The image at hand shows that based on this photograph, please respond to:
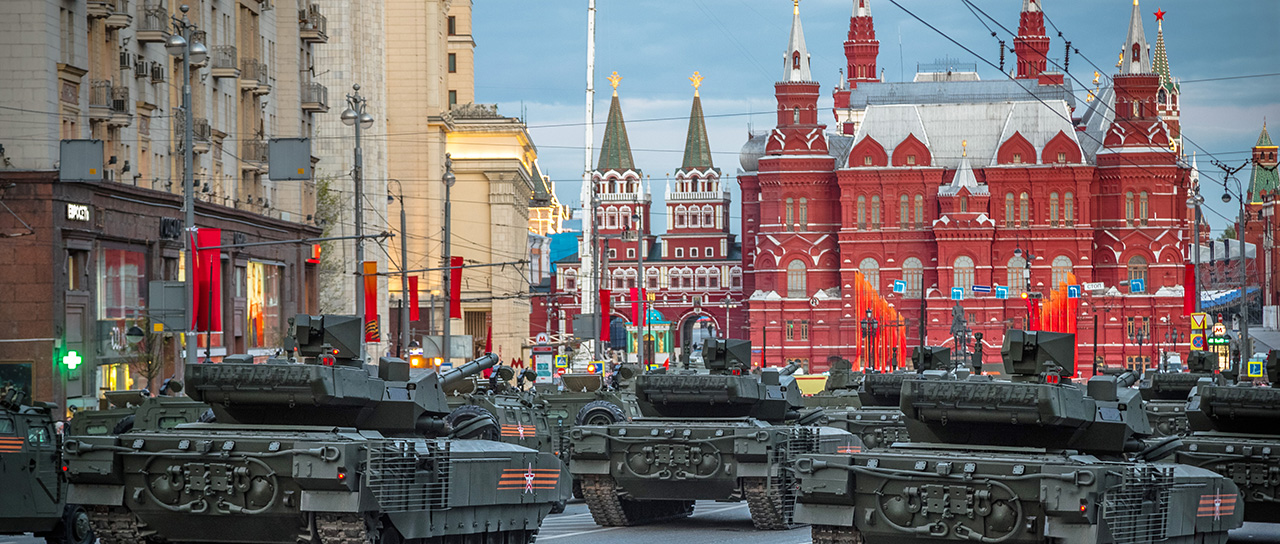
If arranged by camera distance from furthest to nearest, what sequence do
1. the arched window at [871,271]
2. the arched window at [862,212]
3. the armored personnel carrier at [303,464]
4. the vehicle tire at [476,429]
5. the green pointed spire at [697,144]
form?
the green pointed spire at [697,144] < the arched window at [862,212] < the arched window at [871,271] < the vehicle tire at [476,429] < the armored personnel carrier at [303,464]

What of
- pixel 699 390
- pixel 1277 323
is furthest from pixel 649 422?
pixel 1277 323

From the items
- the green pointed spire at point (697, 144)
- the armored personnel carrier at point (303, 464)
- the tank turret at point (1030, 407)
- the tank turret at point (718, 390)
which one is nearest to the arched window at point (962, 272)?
the green pointed spire at point (697, 144)

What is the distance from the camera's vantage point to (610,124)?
15888cm

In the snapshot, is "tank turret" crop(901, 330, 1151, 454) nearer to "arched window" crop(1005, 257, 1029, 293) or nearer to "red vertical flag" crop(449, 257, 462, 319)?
"red vertical flag" crop(449, 257, 462, 319)

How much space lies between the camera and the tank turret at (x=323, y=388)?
13969mm

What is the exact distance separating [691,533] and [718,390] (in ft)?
6.48

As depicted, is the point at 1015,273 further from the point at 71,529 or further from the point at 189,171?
the point at 71,529

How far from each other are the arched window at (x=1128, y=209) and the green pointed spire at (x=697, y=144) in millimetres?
39994

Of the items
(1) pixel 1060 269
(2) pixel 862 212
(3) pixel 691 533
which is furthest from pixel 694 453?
(1) pixel 1060 269

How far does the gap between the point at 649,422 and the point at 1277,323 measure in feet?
208

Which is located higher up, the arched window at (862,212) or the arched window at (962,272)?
the arched window at (862,212)

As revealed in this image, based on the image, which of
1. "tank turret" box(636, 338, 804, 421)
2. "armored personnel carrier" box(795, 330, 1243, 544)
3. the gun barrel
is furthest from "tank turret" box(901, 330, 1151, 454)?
"tank turret" box(636, 338, 804, 421)

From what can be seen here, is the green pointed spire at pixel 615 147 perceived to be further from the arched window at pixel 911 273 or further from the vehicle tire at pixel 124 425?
the vehicle tire at pixel 124 425

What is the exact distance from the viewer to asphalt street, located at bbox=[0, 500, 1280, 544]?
18250 millimetres
